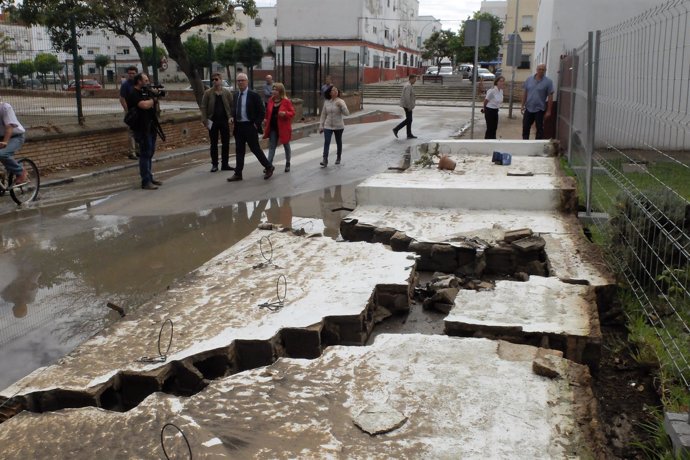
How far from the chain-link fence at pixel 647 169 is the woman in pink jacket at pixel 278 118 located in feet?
20.1

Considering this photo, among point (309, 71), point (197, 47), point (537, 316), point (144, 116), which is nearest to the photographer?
point (537, 316)

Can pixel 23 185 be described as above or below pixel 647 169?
below

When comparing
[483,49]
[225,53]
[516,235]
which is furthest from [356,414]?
[483,49]

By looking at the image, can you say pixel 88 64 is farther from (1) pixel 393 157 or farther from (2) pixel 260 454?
(2) pixel 260 454

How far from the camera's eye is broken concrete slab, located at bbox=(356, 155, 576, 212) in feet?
24.2

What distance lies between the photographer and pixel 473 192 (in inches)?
295

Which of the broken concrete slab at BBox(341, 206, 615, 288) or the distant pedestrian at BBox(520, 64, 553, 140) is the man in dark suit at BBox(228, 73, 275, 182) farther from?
the distant pedestrian at BBox(520, 64, 553, 140)

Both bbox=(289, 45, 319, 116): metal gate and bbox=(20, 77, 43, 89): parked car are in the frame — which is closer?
bbox=(20, 77, 43, 89): parked car

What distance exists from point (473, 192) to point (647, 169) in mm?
1899

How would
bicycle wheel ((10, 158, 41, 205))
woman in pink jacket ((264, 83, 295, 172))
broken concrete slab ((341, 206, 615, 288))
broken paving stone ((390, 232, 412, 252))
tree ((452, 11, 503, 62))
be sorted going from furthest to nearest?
tree ((452, 11, 503, 62)), woman in pink jacket ((264, 83, 295, 172)), bicycle wheel ((10, 158, 41, 205)), broken paving stone ((390, 232, 412, 252)), broken concrete slab ((341, 206, 615, 288))

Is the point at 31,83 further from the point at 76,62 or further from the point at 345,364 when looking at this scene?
the point at 345,364

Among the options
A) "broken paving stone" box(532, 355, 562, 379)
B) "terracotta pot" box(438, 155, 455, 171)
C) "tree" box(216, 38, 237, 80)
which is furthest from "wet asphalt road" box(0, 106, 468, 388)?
"tree" box(216, 38, 237, 80)

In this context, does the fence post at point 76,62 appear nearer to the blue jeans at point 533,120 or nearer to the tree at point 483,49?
the blue jeans at point 533,120

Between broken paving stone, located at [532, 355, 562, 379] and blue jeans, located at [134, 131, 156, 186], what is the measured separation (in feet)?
27.6
